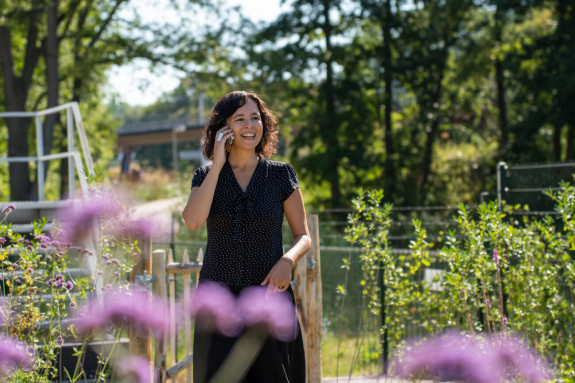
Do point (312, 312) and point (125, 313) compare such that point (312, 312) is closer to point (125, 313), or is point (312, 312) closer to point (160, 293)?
point (160, 293)

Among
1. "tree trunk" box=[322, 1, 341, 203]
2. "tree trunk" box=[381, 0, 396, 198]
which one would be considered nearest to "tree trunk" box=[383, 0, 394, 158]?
"tree trunk" box=[381, 0, 396, 198]

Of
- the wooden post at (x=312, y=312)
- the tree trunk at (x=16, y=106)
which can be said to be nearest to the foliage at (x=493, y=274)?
the wooden post at (x=312, y=312)

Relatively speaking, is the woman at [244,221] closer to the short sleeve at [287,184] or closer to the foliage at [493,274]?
the short sleeve at [287,184]

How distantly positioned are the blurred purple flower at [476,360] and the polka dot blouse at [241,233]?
6.06 feet

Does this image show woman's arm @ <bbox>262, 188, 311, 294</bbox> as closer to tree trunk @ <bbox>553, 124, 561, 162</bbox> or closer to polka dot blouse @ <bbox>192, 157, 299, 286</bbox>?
polka dot blouse @ <bbox>192, 157, 299, 286</bbox>

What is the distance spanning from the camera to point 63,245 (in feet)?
11.1

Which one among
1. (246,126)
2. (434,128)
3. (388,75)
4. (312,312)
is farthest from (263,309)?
(434,128)

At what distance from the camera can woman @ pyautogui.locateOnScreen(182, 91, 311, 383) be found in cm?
282

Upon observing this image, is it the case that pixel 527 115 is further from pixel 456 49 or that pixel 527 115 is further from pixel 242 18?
pixel 242 18

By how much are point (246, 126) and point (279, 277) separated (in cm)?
68

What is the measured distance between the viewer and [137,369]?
12.5 ft

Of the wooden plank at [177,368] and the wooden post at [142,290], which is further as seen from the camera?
the wooden plank at [177,368]

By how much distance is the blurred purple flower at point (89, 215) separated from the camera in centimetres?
386

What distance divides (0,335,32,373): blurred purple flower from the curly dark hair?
1259mm
